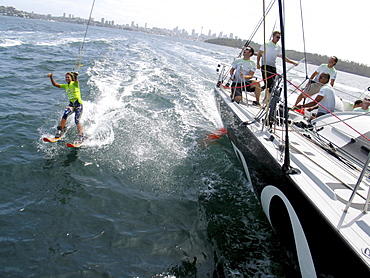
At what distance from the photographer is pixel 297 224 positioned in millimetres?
2898

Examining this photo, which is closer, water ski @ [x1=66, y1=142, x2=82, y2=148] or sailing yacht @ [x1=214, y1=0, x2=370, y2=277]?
sailing yacht @ [x1=214, y1=0, x2=370, y2=277]

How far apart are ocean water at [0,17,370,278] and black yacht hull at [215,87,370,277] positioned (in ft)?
1.62

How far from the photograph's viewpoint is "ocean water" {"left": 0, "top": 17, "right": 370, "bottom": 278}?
325 cm

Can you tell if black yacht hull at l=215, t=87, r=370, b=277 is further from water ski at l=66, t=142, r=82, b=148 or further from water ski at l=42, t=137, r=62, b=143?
water ski at l=42, t=137, r=62, b=143

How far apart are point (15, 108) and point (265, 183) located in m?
7.29

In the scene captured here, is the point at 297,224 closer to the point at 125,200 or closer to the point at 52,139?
the point at 125,200

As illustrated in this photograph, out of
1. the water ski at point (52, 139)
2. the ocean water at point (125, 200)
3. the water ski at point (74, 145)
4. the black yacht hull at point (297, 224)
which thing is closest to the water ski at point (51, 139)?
the water ski at point (52, 139)

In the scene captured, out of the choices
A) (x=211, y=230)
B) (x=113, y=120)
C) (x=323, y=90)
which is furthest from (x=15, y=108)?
(x=323, y=90)

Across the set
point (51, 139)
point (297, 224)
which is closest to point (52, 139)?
point (51, 139)

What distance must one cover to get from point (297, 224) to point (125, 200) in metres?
2.73

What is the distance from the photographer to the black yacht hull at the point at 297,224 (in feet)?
7.47

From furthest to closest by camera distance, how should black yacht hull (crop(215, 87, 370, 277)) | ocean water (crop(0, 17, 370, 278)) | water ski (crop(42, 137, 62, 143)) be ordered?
water ski (crop(42, 137, 62, 143)), ocean water (crop(0, 17, 370, 278)), black yacht hull (crop(215, 87, 370, 277))

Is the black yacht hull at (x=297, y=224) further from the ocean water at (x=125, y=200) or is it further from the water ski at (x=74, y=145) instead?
the water ski at (x=74, y=145)

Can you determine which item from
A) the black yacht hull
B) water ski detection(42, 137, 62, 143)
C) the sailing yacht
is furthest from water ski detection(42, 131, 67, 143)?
the black yacht hull
